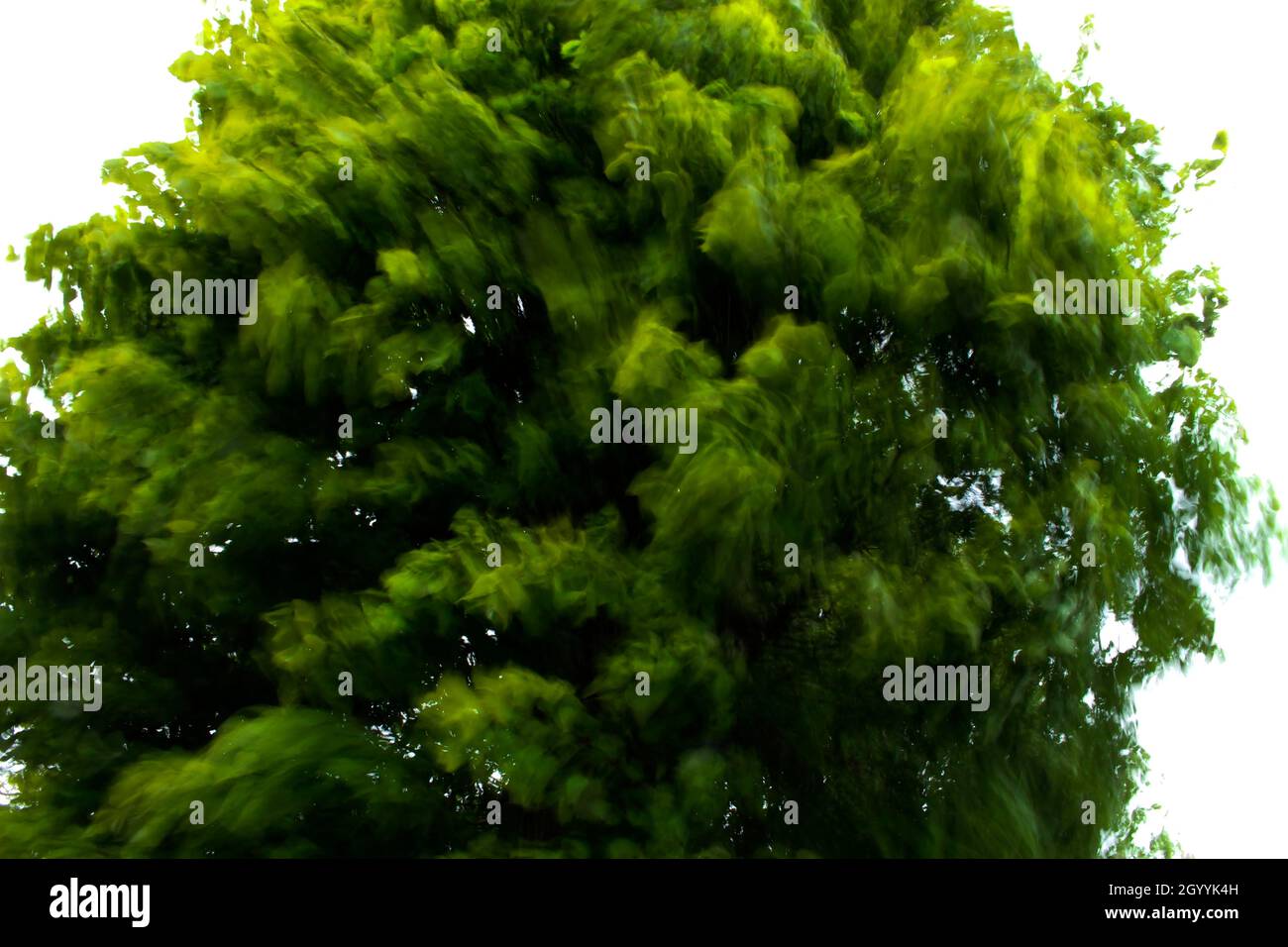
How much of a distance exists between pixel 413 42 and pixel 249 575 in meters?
4.22

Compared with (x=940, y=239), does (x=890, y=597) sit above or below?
below

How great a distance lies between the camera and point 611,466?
330 inches

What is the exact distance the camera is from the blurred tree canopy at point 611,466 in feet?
24.2

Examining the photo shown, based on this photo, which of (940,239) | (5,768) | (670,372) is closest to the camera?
(670,372)

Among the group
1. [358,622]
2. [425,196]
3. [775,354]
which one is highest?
[425,196]

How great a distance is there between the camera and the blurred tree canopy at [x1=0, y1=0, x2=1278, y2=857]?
737 centimetres

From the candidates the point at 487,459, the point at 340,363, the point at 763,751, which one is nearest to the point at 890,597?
the point at 763,751

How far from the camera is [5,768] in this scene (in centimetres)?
907

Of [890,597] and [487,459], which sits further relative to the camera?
[487,459]

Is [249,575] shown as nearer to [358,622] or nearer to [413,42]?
[358,622]
